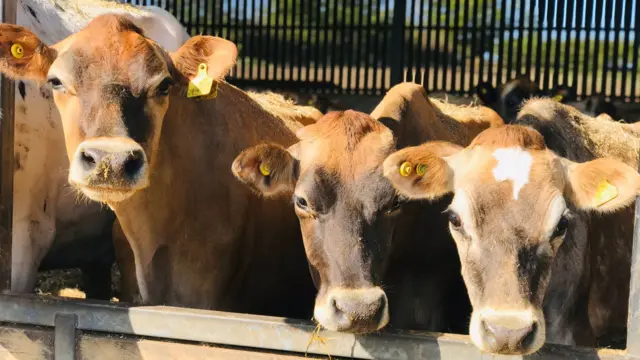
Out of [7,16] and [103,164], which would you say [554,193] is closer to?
[103,164]

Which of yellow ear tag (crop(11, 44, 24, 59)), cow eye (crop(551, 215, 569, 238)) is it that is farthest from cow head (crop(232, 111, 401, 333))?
yellow ear tag (crop(11, 44, 24, 59))

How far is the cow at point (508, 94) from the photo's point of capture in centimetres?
987

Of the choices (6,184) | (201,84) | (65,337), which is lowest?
(65,337)

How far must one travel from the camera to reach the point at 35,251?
4.84 m

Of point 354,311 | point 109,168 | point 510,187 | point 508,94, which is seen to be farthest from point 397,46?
point 354,311

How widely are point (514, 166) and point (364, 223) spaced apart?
66 centimetres

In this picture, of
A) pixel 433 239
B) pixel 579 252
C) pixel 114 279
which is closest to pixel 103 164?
pixel 433 239

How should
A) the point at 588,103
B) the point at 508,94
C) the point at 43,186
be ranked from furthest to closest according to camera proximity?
the point at 508,94
the point at 588,103
the point at 43,186

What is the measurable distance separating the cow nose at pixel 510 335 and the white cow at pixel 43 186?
271 centimetres

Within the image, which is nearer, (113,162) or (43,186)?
(113,162)

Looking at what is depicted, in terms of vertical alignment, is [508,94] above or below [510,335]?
below

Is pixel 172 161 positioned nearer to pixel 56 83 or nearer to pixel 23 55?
pixel 56 83

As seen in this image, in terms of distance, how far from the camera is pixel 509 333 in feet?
9.49

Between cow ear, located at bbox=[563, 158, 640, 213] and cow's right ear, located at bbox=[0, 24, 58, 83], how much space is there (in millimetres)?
2366
